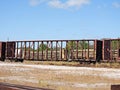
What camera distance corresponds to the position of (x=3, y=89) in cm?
534

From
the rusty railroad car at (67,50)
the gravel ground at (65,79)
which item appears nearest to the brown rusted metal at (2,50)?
the rusty railroad car at (67,50)

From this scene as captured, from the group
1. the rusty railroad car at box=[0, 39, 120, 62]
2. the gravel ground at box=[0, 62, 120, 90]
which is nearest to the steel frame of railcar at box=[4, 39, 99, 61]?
the rusty railroad car at box=[0, 39, 120, 62]

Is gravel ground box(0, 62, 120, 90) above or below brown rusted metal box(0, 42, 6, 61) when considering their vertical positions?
below

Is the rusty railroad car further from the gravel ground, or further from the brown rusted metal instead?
the gravel ground

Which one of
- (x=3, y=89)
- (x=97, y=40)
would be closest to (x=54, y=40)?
(x=97, y=40)

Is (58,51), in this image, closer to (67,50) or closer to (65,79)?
(67,50)

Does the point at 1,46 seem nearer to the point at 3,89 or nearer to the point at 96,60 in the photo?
the point at 96,60

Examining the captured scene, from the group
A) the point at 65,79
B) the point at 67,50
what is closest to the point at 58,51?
the point at 67,50

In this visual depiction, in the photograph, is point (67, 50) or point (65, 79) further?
point (67, 50)

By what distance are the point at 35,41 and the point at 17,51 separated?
164 inches

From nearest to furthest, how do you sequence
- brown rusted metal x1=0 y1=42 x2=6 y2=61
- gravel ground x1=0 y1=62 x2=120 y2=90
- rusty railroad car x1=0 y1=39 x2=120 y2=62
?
1. gravel ground x1=0 y1=62 x2=120 y2=90
2. rusty railroad car x1=0 y1=39 x2=120 y2=62
3. brown rusted metal x1=0 y1=42 x2=6 y2=61

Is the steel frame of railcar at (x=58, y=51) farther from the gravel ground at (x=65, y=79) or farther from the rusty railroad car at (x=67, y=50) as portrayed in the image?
the gravel ground at (x=65, y=79)

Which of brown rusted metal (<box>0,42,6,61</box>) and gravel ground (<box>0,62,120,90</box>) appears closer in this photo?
gravel ground (<box>0,62,120,90</box>)

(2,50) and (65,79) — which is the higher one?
(2,50)
